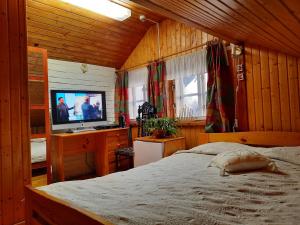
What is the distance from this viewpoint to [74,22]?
3502 millimetres

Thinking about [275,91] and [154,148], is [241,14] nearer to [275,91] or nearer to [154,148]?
[275,91]

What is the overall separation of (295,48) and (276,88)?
1.99ft

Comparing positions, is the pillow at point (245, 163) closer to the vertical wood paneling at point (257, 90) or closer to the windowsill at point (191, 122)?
the vertical wood paneling at point (257, 90)

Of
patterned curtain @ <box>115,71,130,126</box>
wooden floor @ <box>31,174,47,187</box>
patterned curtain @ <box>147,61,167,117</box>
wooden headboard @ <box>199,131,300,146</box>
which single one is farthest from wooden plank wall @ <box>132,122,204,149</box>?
wooden floor @ <box>31,174,47,187</box>

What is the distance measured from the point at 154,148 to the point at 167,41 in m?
1.92

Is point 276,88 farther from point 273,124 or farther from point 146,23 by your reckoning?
point 146,23

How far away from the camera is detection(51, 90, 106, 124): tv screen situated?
378 centimetres

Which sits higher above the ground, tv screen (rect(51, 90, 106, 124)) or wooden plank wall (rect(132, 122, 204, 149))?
tv screen (rect(51, 90, 106, 124))

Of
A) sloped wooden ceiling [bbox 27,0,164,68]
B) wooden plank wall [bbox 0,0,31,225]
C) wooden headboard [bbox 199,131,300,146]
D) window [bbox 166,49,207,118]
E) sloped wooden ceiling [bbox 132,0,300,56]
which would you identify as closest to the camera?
sloped wooden ceiling [bbox 132,0,300,56]

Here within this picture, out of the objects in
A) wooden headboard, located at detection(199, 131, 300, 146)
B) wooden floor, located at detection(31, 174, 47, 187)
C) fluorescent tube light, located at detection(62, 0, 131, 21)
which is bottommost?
wooden floor, located at detection(31, 174, 47, 187)

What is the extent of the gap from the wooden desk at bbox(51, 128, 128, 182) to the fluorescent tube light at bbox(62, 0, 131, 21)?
1858mm

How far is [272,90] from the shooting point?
9.15 feet

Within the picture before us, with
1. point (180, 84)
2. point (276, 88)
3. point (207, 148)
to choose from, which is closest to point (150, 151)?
point (207, 148)

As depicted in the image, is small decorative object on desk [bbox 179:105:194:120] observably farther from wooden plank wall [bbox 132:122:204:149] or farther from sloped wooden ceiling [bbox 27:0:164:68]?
sloped wooden ceiling [bbox 27:0:164:68]
